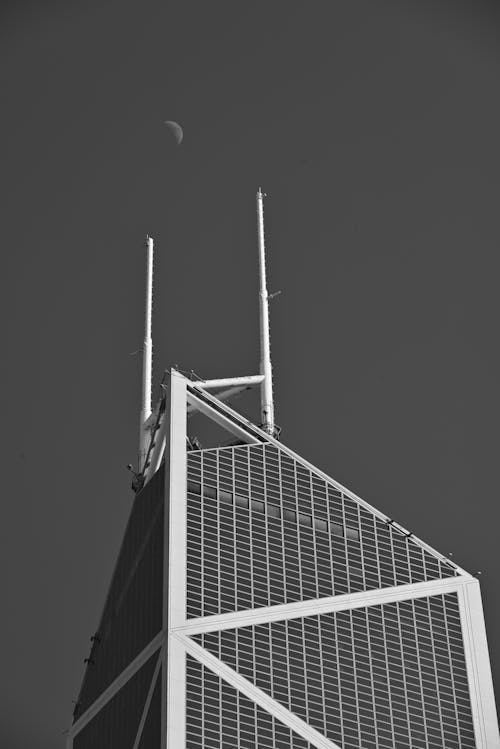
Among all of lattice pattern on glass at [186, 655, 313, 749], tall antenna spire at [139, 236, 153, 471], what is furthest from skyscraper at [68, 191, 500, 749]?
tall antenna spire at [139, 236, 153, 471]

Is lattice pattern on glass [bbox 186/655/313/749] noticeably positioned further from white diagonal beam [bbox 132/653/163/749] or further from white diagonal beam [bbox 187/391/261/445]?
white diagonal beam [bbox 187/391/261/445]

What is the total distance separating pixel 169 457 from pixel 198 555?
8.56m

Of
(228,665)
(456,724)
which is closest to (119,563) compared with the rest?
(228,665)

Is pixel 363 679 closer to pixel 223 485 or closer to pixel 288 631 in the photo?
pixel 288 631

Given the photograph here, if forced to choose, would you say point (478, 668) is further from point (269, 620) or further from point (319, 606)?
point (269, 620)

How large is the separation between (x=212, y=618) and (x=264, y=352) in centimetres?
2854

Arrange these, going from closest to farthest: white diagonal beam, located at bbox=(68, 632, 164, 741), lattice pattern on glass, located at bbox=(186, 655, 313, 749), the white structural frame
Result: lattice pattern on glass, located at bbox=(186, 655, 313, 749), the white structural frame, white diagonal beam, located at bbox=(68, 632, 164, 741)

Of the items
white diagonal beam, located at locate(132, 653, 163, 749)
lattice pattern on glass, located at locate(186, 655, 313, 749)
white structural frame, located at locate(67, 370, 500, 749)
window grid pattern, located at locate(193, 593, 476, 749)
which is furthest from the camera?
window grid pattern, located at locate(193, 593, 476, 749)

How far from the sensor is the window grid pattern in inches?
4938

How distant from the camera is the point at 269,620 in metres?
128

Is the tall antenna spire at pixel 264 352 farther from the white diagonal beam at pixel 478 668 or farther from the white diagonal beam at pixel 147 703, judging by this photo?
the white diagonal beam at pixel 147 703

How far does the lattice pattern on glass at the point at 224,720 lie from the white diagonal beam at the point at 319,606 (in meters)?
3.06

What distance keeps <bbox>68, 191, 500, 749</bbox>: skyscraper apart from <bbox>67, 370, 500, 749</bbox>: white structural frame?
0.10 metres

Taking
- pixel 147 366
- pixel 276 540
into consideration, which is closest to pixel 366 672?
pixel 276 540
